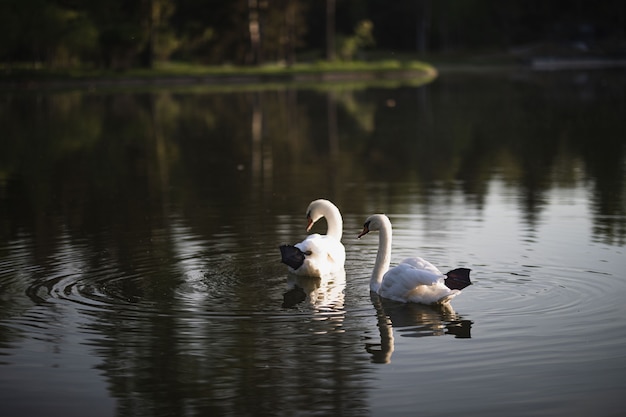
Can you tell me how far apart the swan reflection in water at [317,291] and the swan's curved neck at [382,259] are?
13.8 inches

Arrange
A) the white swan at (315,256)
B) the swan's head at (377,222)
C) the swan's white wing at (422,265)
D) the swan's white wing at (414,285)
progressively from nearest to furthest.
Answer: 1. the swan's white wing at (414,285)
2. the swan's white wing at (422,265)
3. the swan's head at (377,222)
4. the white swan at (315,256)

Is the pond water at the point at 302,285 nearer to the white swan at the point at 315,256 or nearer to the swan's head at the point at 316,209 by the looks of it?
the white swan at the point at 315,256

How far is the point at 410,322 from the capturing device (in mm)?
9828

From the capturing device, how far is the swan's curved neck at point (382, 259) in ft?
35.9

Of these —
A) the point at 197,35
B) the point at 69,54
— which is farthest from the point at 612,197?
the point at 197,35

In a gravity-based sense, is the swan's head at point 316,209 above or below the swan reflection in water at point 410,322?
above

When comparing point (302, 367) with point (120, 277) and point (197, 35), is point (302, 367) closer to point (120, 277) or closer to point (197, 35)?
point (120, 277)

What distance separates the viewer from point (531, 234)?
13.8m

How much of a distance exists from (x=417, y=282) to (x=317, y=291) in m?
1.49

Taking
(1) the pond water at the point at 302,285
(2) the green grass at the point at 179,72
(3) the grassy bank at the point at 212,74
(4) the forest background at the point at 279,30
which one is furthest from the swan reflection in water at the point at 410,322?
(4) the forest background at the point at 279,30

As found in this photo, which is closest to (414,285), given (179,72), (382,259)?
(382,259)

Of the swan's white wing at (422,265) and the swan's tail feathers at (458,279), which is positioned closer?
the swan's tail feathers at (458,279)

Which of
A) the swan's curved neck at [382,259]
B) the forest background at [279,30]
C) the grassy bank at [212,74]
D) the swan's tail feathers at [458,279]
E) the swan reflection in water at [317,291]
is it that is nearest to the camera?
the swan's tail feathers at [458,279]

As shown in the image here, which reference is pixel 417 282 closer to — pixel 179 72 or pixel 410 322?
pixel 410 322
